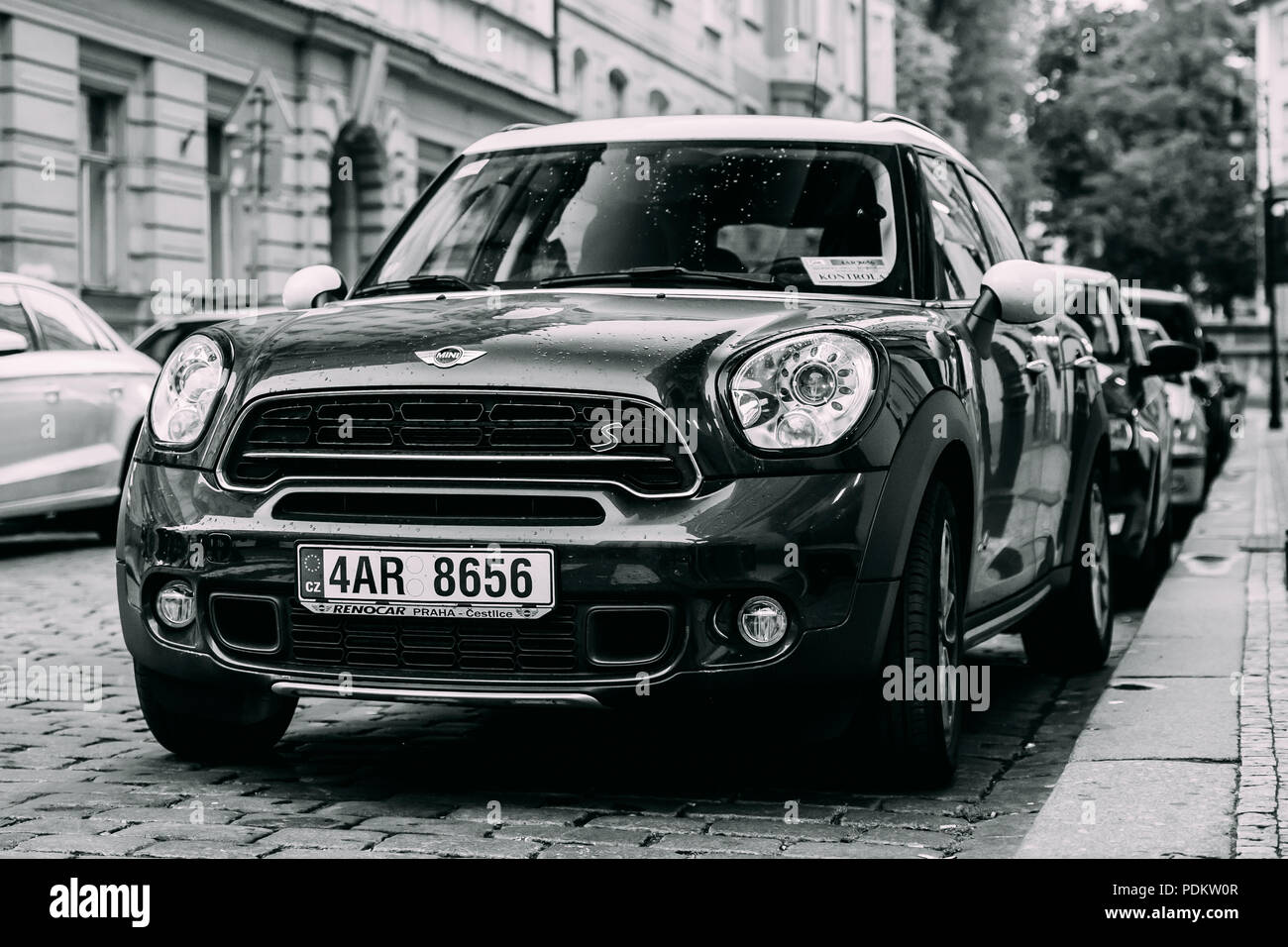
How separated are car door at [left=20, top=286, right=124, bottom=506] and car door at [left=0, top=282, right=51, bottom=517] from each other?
1.9 inches

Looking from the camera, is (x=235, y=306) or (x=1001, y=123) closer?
(x=235, y=306)

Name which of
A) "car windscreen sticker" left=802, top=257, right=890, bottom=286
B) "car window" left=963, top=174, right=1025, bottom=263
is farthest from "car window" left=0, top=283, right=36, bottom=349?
"car windscreen sticker" left=802, top=257, right=890, bottom=286

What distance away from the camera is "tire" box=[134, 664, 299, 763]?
5.47 m

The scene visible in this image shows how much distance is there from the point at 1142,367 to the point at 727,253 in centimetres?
548

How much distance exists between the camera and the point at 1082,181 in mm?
71438

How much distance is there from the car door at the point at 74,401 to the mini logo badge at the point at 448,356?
7.60 m

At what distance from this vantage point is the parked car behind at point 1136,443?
9.95 m

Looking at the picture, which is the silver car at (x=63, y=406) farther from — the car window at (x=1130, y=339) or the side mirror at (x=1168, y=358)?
the side mirror at (x=1168, y=358)

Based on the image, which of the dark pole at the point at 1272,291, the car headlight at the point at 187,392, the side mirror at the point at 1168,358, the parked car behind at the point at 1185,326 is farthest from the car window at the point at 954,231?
the dark pole at the point at 1272,291

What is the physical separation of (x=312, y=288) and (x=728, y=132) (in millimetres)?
1318

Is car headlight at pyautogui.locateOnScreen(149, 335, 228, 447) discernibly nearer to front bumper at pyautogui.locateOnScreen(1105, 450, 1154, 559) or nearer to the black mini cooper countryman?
the black mini cooper countryman

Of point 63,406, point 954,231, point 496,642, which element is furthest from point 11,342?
point 496,642

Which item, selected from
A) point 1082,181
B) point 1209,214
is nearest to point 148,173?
point 1209,214
